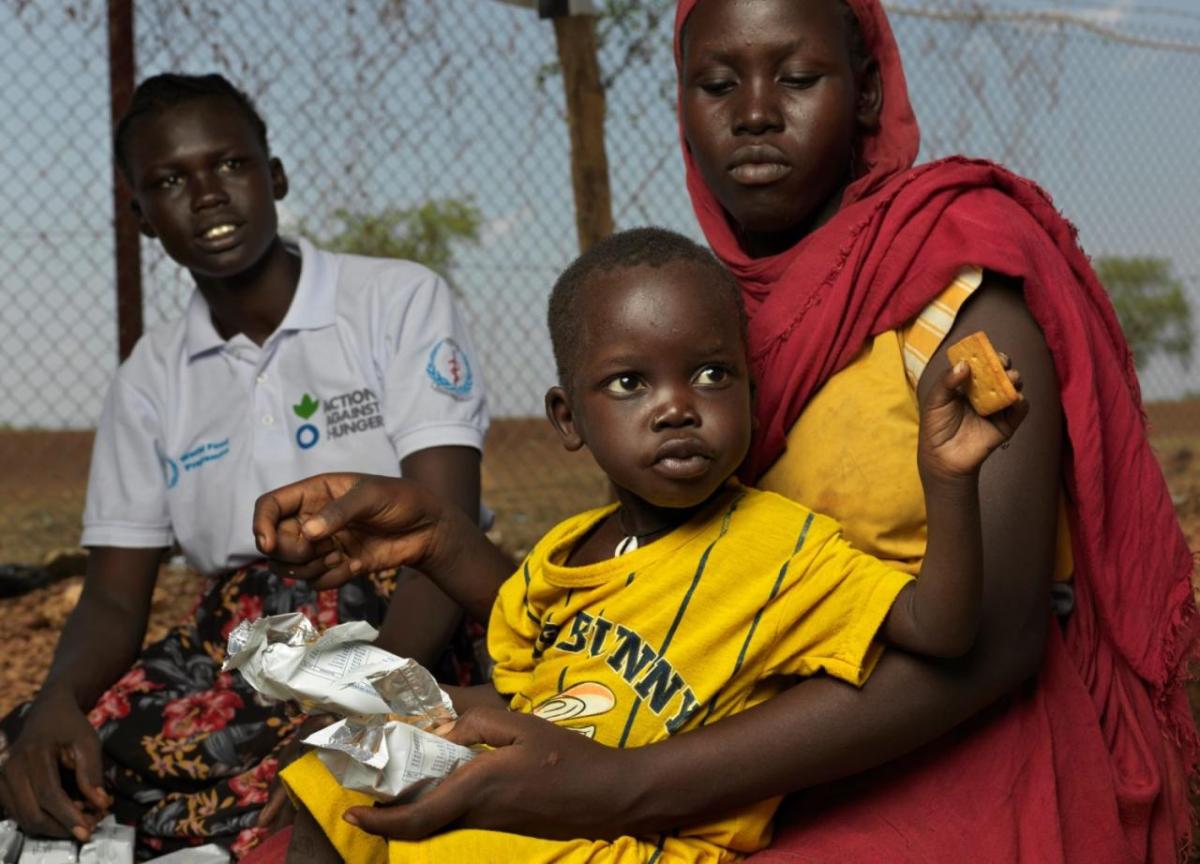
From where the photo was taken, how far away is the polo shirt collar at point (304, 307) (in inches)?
121

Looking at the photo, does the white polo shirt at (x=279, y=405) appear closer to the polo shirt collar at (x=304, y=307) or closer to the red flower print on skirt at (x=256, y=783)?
the polo shirt collar at (x=304, y=307)

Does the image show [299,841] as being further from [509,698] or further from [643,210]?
[643,210]

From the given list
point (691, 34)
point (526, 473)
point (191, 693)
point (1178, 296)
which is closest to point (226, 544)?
point (191, 693)

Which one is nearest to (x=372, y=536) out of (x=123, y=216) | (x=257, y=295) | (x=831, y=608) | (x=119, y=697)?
(x=831, y=608)

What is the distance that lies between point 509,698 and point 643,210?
458 centimetres

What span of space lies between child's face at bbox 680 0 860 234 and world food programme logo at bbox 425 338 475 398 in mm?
977

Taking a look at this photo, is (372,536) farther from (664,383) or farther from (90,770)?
(90,770)

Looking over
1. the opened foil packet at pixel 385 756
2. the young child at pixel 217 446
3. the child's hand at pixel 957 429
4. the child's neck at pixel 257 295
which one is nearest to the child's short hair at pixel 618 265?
the child's hand at pixel 957 429

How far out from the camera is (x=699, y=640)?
1.79m

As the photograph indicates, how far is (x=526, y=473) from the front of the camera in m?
10.2

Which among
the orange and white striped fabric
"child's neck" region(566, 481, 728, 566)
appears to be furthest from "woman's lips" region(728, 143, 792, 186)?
"child's neck" region(566, 481, 728, 566)

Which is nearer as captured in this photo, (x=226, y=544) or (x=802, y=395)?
(x=802, y=395)

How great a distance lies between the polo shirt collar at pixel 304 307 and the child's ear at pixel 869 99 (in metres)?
1.32

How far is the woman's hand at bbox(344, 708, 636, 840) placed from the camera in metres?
1.68
